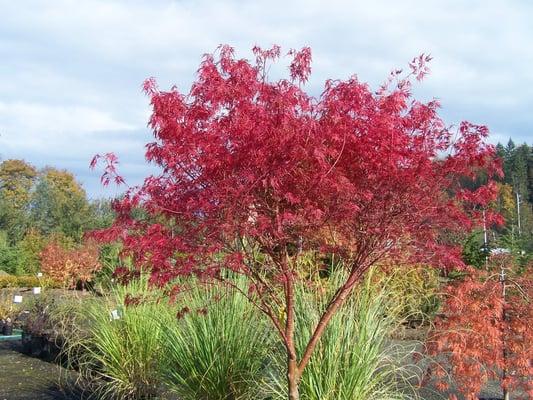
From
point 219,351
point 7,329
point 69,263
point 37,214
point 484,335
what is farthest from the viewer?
point 37,214

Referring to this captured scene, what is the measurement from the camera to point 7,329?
12508 millimetres

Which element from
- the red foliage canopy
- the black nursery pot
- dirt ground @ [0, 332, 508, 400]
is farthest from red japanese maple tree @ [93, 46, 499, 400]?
the black nursery pot

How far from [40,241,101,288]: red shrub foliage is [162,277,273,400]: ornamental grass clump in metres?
11.5

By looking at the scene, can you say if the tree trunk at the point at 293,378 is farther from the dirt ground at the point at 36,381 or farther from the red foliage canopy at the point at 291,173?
the dirt ground at the point at 36,381

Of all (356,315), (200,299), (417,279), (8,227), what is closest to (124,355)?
(200,299)

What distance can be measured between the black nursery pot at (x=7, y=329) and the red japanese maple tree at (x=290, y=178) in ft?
30.4

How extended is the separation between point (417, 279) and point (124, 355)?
6099 millimetres

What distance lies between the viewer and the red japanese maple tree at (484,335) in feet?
18.2

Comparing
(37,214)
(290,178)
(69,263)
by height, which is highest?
(37,214)

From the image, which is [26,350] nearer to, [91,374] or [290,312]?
[91,374]

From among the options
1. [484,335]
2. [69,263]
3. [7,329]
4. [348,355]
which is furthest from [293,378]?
[69,263]

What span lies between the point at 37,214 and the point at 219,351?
149 feet

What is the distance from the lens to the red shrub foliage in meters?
17.4

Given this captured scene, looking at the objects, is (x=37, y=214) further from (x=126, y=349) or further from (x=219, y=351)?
(x=219, y=351)
